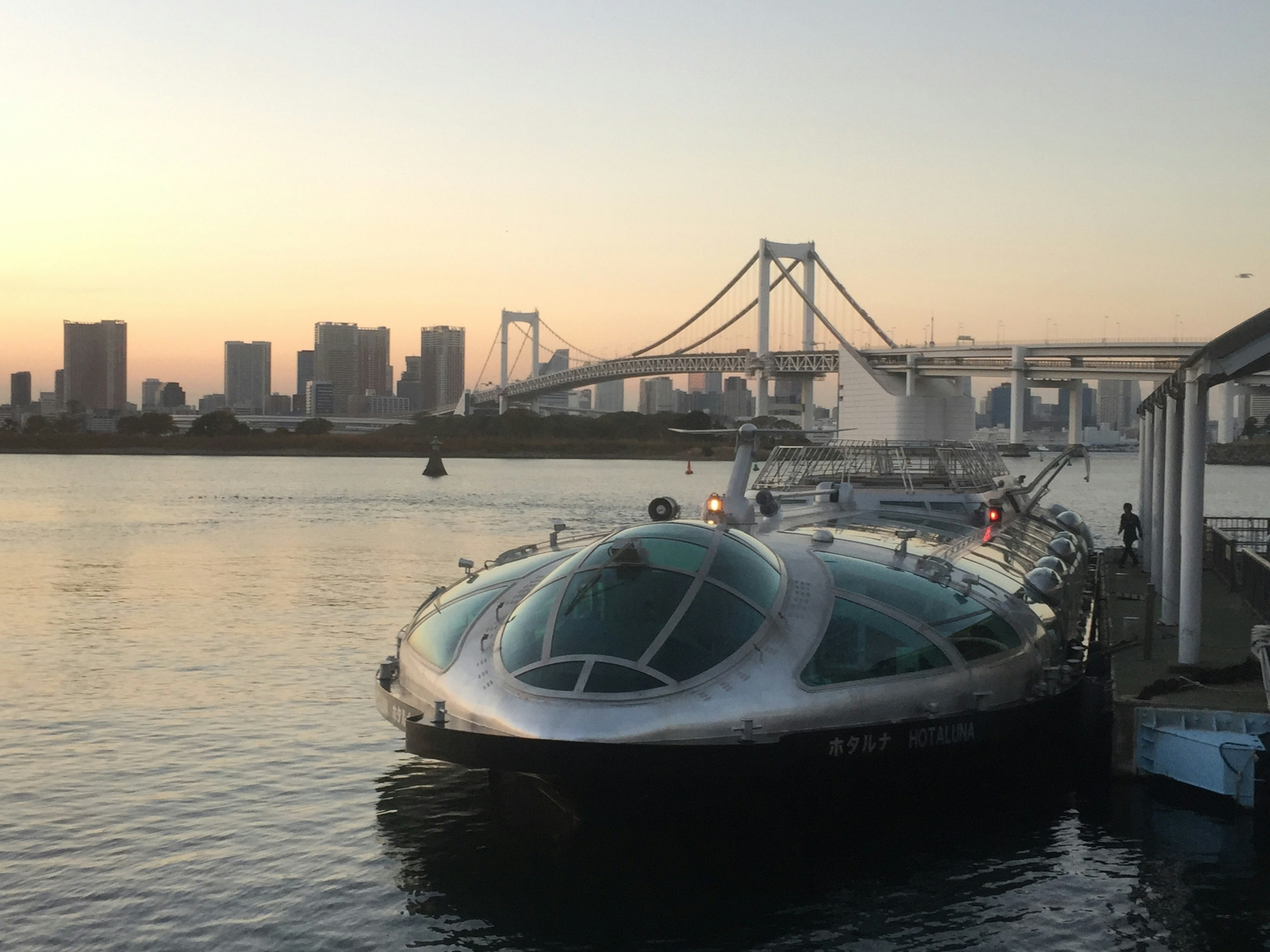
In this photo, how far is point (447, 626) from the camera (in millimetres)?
12188

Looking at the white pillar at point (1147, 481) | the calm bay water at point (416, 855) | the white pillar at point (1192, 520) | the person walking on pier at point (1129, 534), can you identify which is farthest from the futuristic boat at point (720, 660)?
the person walking on pier at point (1129, 534)

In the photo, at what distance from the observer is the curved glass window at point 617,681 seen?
32.6 feet

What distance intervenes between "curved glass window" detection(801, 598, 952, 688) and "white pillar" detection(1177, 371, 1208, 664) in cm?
511

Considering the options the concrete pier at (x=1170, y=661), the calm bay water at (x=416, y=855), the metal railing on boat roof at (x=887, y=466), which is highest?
the metal railing on boat roof at (x=887, y=466)

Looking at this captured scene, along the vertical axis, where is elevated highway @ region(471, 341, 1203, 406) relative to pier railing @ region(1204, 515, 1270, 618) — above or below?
above

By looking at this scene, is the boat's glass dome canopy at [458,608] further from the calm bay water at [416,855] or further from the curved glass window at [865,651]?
the curved glass window at [865,651]

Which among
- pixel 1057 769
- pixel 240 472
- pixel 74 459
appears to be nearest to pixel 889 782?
pixel 1057 769

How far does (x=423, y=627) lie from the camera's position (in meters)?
12.6

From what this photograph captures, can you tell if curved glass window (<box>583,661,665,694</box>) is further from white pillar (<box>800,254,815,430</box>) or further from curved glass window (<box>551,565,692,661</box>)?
white pillar (<box>800,254,815,430</box>)

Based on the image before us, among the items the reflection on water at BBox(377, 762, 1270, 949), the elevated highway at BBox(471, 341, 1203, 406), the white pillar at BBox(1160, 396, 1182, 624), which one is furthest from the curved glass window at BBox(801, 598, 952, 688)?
the elevated highway at BBox(471, 341, 1203, 406)

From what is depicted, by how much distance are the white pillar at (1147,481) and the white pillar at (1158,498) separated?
940mm

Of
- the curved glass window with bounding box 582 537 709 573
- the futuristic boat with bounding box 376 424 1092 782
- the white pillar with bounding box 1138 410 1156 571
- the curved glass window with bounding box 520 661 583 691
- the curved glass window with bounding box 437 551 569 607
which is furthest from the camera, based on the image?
the white pillar with bounding box 1138 410 1156 571

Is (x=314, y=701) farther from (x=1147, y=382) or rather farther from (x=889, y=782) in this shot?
(x=1147, y=382)

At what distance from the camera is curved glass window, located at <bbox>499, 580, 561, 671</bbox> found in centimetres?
1048
